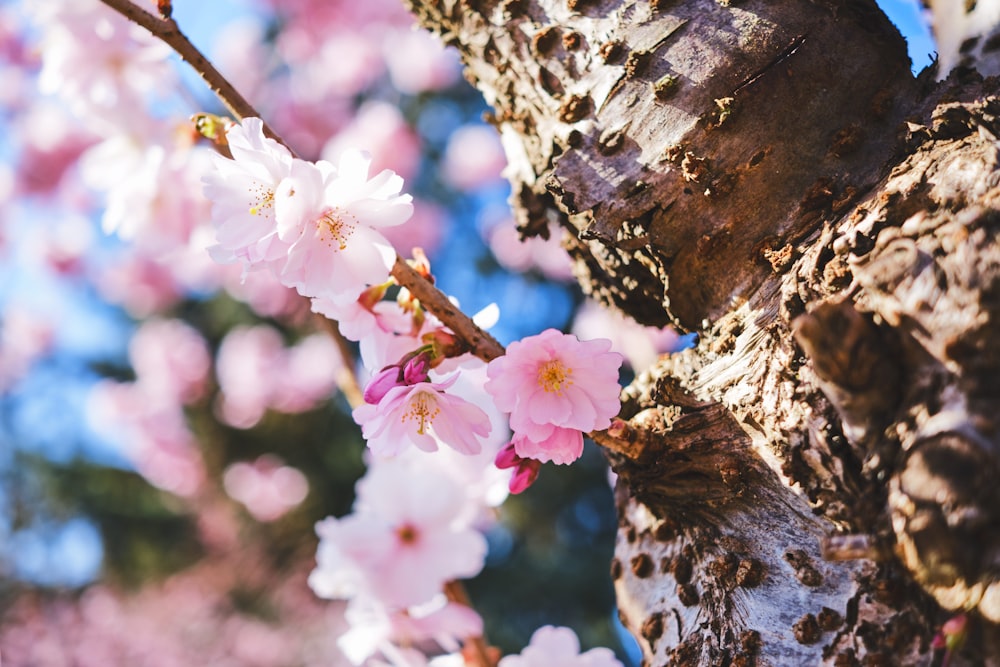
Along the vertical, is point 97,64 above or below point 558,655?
above

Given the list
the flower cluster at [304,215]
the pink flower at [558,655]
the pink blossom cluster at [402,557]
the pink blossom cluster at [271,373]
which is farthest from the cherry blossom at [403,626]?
the pink blossom cluster at [271,373]

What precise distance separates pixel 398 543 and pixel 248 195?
29.9 inches

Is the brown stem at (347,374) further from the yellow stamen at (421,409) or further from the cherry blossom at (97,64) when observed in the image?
the cherry blossom at (97,64)

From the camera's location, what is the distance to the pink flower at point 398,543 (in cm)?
123

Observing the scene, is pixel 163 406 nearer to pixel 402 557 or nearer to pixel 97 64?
pixel 97 64

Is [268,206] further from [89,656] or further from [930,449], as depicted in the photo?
[89,656]

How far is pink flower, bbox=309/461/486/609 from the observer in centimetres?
123

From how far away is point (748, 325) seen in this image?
0.71 metres

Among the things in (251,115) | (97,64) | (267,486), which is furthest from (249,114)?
(267,486)

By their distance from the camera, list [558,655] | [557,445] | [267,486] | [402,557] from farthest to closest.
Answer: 1. [267,486]
2. [402,557]
3. [558,655]
4. [557,445]

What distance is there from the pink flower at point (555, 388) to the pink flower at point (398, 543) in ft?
1.85

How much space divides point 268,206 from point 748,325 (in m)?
0.51

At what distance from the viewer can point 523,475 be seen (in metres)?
0.84

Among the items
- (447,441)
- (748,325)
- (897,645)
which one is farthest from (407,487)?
(897,645)
